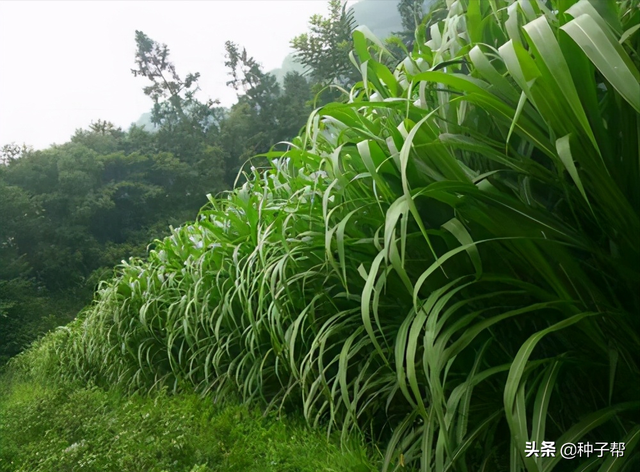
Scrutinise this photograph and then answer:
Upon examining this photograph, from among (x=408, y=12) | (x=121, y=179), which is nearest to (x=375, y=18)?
(x=408, y=12)

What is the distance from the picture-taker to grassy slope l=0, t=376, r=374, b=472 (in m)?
0.95

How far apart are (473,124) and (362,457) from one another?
59cm

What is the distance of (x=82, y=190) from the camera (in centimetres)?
208

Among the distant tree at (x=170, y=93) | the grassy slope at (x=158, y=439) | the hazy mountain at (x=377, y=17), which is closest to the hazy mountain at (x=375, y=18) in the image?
the hazy mountain at (x=377, y=17)

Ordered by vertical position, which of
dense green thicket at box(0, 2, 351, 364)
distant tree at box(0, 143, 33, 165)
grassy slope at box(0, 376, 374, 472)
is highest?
distant tree at box(0, 143, 33, 165)

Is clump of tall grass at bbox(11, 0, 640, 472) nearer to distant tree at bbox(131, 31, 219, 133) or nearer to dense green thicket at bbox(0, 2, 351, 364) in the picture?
dense green thicket at bbox(0, 2, 351, 364)

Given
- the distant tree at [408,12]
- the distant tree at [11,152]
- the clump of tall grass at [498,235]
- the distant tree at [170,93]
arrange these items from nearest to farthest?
the clump of tall grass at [498,235]
the distant tree at [11,152]
the distant tree at [408,12]
the distant tree at [170,93]

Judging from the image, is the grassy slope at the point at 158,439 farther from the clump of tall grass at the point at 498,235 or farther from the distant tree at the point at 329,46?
the distant tree at the point at 329,46

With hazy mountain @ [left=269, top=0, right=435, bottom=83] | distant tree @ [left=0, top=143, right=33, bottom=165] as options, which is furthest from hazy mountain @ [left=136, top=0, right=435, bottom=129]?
distant tree @ [left=0, top=143, right=33, bottom=165]

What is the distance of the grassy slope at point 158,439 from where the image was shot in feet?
3.13

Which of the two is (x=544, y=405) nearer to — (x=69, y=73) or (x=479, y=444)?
(x=479, y=444)

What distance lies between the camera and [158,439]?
3.53 ft

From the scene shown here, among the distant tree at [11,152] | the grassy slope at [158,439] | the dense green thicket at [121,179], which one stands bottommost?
the grassy slope at [158,439]

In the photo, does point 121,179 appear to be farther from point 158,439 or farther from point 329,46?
point 158,439
